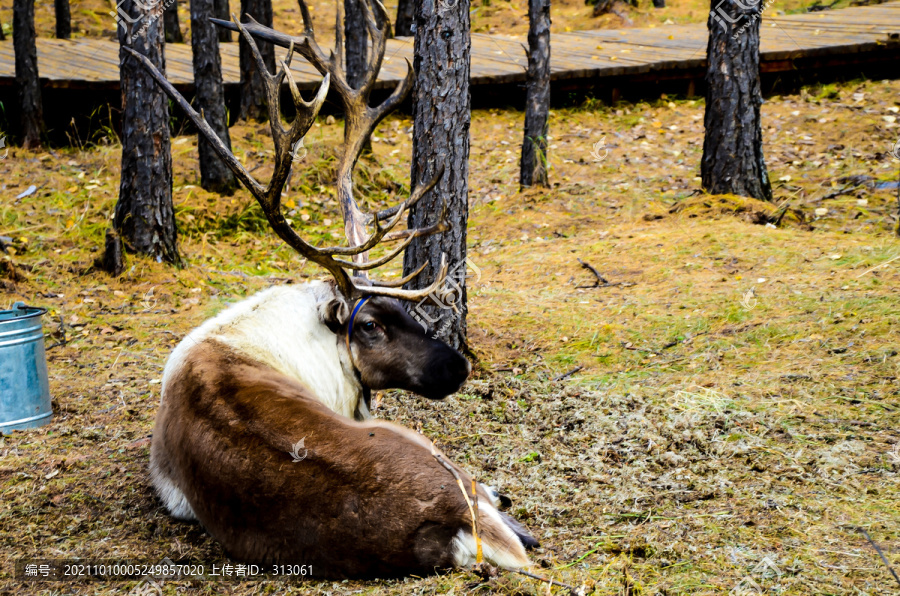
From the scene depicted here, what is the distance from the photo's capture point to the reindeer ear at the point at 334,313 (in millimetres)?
3893

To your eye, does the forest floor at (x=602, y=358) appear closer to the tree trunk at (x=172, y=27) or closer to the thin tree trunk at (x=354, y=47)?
the thin tree trunk at (x=354, y=47)

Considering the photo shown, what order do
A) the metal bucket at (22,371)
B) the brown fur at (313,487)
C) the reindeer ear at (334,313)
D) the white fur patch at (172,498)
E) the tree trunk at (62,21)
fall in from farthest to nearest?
the tree trunk at (62,21)
the metal bucket at (22,371)
the reindeer ear at (334,313)
the white fur patch at (172,498)
the brown fur at (313,487)

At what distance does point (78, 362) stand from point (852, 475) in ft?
16.8

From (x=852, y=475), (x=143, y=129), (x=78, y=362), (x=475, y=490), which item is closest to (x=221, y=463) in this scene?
(x=475, y=490)

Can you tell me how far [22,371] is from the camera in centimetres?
436

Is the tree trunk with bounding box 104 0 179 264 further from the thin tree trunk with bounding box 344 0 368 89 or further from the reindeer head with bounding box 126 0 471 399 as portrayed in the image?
the thin tree trunk with bounding box 344 0 368 89

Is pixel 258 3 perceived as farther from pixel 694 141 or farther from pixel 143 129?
pixel 694 141

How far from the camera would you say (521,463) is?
397 cm

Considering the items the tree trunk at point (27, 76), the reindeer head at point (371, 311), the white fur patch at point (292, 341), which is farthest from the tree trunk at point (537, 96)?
the tree trunk at point (27, 76)

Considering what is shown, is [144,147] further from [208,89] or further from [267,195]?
[267,195]

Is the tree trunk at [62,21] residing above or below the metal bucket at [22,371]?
above

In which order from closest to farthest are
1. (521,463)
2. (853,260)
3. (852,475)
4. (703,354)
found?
→ (852,475) < (521,463) < (703,354) < (853,260)

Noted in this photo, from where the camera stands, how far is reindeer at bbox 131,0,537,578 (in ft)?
9.04

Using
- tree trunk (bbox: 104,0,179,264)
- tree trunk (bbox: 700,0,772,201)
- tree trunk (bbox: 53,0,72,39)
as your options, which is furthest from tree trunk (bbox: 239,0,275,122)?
tree trunk (bbox: 700,0,772,201)
